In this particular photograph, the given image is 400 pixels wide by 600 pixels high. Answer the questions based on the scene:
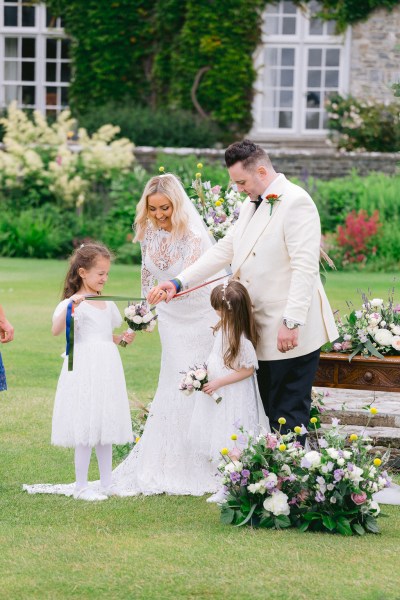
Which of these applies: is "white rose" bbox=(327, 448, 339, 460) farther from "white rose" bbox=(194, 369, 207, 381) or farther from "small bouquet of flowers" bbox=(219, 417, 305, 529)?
"white rose" bbox=(194, 369, 207, 381)

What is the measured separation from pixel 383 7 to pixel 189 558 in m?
19.6

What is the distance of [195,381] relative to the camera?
571cm

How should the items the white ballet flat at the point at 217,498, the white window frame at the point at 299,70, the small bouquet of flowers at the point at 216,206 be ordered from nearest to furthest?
the white ballet flat at the point at 217,498 → the small bouquet of flowers at the point at 216,206 → the white window frame at the point at 299,70

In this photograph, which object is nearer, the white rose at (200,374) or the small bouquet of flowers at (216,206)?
the white rose at (200,374)

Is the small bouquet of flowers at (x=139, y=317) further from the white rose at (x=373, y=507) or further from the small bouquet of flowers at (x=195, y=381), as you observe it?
the white rose at (x=373, y=507)

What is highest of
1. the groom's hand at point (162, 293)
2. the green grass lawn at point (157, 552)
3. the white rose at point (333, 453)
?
the groom's hand at point (162, 293)

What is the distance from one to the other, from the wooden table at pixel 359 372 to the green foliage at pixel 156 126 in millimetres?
15904

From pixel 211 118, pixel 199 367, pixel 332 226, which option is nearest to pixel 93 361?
pixel 199 367

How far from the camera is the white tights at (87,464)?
5930 millimetres

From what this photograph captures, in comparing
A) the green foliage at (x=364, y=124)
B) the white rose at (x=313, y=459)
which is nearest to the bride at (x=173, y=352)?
the white rose at (x=313, y=459)

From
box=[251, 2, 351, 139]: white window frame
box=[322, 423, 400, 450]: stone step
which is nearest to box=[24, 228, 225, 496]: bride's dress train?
box=[322, 423, 400, 450]: stone step

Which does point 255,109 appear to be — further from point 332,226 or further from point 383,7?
point 332,226

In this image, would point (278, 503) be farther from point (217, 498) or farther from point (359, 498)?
point (217, 498)

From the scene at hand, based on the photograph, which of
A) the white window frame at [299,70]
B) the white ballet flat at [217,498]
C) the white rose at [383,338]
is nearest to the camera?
the white ballet flat at [217,498]
